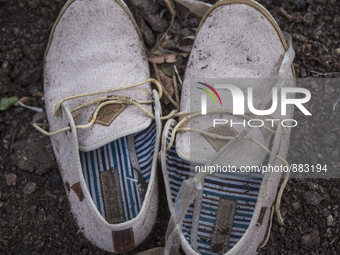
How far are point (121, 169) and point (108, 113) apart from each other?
231mm

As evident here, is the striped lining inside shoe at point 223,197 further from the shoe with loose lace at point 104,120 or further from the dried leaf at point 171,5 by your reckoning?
the dried leaf at point 171,5

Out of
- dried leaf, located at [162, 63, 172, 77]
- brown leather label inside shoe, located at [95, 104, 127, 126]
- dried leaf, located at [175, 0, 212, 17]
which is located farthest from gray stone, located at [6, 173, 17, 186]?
dried leaf, located at [175, 0, 212, 17]

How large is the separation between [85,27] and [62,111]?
39 cm

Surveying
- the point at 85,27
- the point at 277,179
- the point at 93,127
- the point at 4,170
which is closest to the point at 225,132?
the point at 277,179

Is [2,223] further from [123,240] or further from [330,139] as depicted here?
[330,139]

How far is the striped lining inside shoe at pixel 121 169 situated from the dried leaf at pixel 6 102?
514 mm

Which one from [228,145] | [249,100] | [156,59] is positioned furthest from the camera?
[156,59]

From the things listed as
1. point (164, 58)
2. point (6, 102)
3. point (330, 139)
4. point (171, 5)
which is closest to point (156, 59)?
point (164, 58)

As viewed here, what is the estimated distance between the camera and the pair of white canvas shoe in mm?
1120

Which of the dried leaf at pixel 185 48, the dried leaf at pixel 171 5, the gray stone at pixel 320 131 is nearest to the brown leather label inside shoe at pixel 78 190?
the dried leaf at pixel 185 48

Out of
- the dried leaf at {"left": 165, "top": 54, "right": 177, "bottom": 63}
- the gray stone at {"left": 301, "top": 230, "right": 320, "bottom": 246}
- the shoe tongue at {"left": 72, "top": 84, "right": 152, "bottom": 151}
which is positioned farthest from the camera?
the dried leaf at {"left": 165, "top": 54, "right": 177, "bottom": 63}

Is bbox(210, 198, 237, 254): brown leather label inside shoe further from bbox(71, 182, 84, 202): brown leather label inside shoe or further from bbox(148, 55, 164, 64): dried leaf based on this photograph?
bbox(148, 55, 164, 64): dried leaf

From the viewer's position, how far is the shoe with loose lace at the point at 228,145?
1.09 m

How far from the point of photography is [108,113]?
116 centimetres
